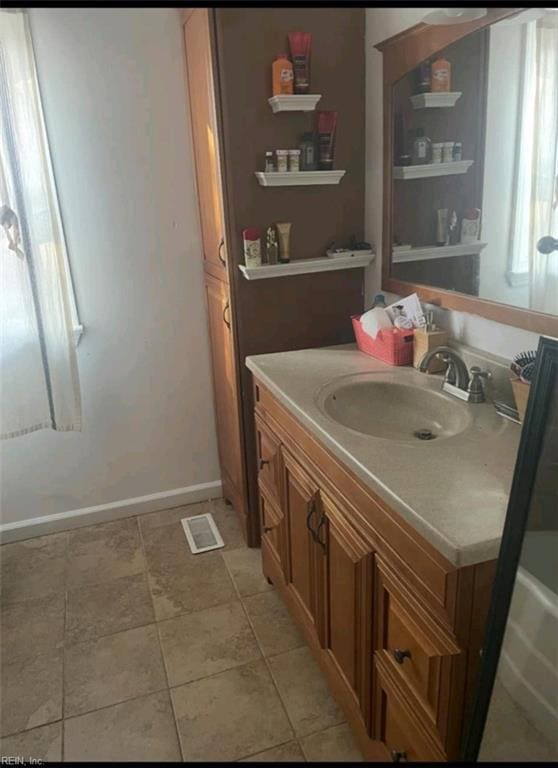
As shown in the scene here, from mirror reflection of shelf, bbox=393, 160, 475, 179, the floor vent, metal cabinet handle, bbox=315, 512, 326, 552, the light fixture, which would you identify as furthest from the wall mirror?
the floor vent

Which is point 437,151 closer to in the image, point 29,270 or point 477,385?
point 477,385

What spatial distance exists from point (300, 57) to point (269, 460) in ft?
4.29

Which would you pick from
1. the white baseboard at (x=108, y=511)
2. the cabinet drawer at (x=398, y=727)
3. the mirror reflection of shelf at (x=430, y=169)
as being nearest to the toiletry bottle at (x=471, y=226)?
the mirror reflection of shelf at (x=430, y=169)

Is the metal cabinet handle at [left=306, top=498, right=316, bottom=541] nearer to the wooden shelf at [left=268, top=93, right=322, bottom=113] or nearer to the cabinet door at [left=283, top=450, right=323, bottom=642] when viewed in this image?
the cabinet door at [left=283, top=450, right=323, bottom=642]

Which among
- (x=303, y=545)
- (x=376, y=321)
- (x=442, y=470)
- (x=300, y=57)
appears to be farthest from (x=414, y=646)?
(x=300, y=57)

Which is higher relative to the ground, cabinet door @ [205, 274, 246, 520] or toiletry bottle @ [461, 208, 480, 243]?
toiletry bottle @ [461, 208, 480, 243]

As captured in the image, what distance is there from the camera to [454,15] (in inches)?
53.1

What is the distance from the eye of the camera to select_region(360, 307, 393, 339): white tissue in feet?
6.00

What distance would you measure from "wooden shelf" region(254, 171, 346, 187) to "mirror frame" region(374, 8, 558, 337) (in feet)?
0.59

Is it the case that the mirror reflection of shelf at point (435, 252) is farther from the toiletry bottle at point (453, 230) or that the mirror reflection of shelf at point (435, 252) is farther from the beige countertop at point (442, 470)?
the beige countertop at point (442, 470)

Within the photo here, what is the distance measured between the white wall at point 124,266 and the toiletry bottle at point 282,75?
0.59 m

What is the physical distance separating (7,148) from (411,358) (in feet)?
5.17

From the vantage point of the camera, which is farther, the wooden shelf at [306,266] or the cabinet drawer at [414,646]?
the wooden shelf at [306,266]

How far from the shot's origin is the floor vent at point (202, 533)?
7.98ft
